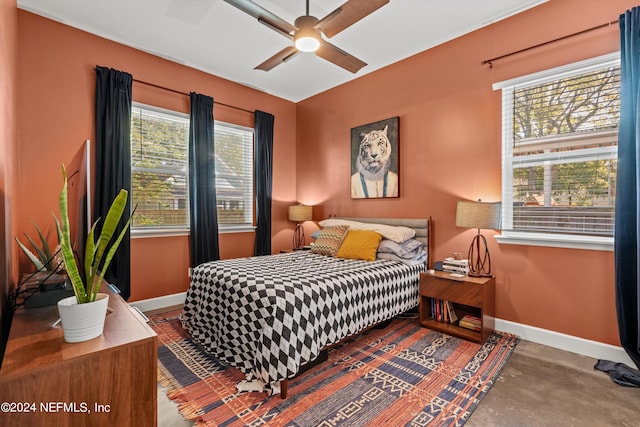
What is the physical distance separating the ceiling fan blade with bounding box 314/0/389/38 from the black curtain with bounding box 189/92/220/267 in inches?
87.0

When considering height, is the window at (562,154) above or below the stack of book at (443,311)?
above

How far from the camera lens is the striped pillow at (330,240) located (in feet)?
11.5

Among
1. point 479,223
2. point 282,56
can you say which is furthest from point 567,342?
point 282,56

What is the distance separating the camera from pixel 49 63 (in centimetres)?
290

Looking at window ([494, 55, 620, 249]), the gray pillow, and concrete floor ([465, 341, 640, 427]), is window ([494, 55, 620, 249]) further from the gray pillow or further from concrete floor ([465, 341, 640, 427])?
concrete floor ([465, 341, 640, 427])

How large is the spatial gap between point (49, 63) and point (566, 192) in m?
4.95

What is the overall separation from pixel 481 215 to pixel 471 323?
1.01 m

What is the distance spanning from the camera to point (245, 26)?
3.02 m

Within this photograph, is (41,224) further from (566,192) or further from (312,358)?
(566,192)

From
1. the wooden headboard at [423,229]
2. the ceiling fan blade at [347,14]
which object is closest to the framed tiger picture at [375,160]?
the wooden headboard at [423,229]

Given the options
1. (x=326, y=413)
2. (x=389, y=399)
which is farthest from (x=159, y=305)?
(x=389, y=399)

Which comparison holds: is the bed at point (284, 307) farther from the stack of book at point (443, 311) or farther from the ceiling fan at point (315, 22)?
the ceiling fan at point (315, 22)

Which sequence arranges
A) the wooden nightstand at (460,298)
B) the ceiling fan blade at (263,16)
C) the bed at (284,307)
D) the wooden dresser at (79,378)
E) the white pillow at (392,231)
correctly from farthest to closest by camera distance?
the white pillow at (392,231)
the wooden nightstand at (460,298)
the ceiling fan blade at (263,16)
the bed at (284,307)
the wooden dresser at (79,378)

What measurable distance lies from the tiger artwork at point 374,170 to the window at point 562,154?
1.28 meters
